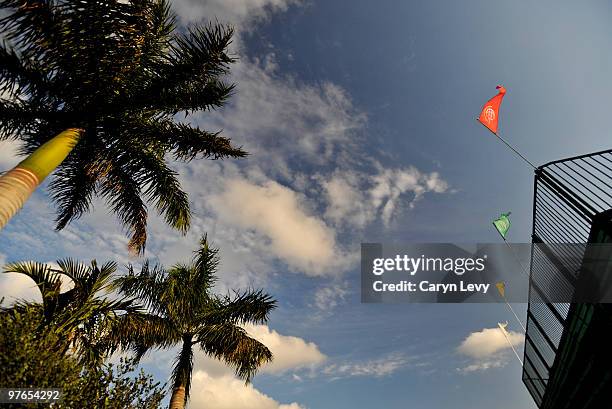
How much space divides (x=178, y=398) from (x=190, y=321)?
3151mm

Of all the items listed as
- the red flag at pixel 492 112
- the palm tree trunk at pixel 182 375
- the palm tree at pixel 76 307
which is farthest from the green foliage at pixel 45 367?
the red flag at pixel 492 112

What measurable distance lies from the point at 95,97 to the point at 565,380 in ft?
51.5

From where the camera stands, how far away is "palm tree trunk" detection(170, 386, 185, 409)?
556 inches

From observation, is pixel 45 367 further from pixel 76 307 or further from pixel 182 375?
pixel 182 375

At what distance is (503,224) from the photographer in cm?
1822

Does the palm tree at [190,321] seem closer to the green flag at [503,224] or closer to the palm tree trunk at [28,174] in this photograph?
the palm tree trunk at [28,174]

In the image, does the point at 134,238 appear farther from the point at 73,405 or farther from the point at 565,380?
the point at 565,380

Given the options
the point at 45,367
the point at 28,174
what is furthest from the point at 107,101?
the point at 45,367

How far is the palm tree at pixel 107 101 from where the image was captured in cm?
844

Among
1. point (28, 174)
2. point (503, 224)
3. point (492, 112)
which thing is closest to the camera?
point (28, 174)

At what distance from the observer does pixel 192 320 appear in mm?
16016

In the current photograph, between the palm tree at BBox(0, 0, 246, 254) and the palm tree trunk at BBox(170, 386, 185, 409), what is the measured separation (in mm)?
6302

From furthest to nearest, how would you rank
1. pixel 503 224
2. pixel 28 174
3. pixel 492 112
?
pixel 503 224 → pixel 492 112 → pixel 28 174

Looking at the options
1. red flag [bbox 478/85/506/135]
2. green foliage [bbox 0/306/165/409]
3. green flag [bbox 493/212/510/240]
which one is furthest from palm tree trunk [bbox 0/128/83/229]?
green flag [bbox 493/212/510/240]
